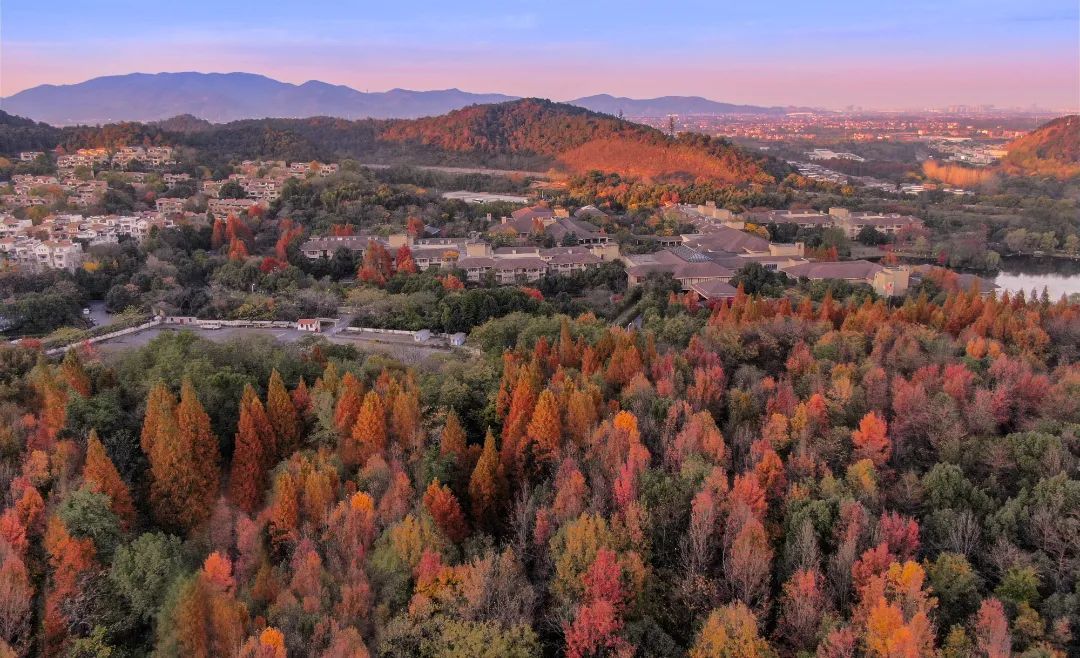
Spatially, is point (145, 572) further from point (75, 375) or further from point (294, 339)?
point (294, 339)

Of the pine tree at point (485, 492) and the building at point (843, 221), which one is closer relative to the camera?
the pine tree at point (485, 492)

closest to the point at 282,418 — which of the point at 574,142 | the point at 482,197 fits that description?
the point at 482,197

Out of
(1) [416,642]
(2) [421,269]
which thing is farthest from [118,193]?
(1) [416,642]

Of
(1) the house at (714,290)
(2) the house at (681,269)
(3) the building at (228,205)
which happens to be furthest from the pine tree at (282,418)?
(3) the building at (228,205)

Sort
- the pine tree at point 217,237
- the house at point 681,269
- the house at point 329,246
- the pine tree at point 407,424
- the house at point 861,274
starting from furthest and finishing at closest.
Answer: the pine tree at point 217,237 < the house at point 329,246 < the house at point 681,269 < the house at point 861,274 < the pine tree at point 407,424

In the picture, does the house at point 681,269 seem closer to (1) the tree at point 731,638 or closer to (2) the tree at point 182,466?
(2) the tree at point 182,466

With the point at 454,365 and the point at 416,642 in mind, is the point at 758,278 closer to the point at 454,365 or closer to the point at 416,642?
the point at 454,365
